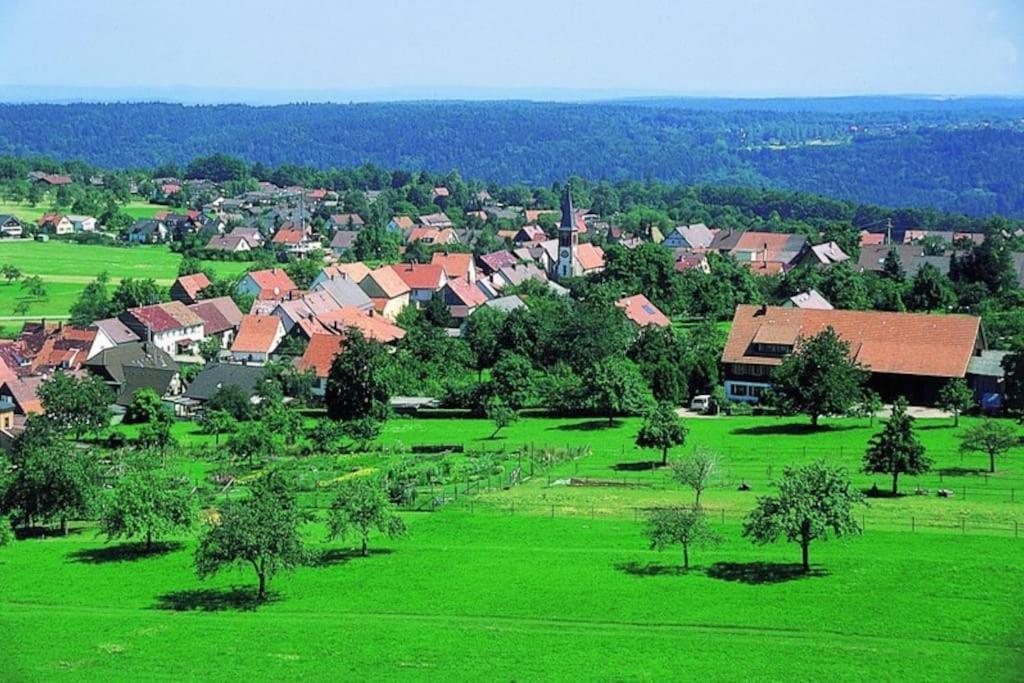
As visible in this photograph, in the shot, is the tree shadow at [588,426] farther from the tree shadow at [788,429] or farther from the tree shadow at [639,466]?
the tree shadow at [639,466]

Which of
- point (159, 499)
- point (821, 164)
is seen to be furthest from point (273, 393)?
point (821, 164)

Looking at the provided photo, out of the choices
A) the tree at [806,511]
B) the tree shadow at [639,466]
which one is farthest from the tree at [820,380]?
the tree at [806,511]

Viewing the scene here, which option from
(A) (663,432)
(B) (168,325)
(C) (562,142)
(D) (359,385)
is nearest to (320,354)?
(D) (359,385)

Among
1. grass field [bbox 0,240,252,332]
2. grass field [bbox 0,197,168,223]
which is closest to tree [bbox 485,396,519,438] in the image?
grass field [bbox 0,240,252,332]

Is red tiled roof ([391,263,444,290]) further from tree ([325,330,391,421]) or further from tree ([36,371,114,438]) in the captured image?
tree ([36,371,114,438])

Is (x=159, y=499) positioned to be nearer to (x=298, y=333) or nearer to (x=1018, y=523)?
(x=1018, y=523)
